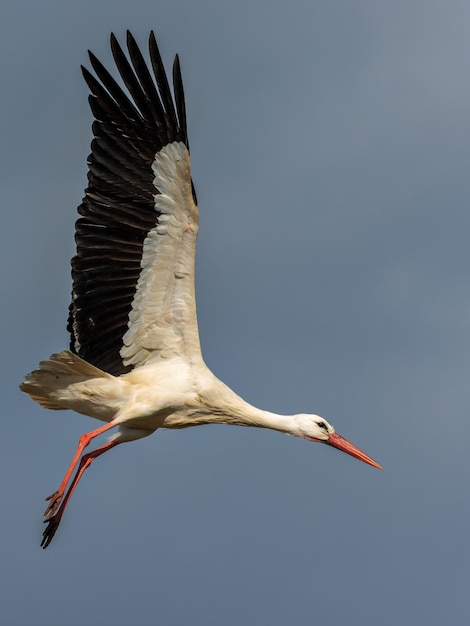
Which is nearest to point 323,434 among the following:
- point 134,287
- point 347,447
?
point 347,447

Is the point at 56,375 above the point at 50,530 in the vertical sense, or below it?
above

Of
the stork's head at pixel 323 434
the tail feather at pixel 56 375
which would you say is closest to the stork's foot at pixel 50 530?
the tail feather at pixel 56 375

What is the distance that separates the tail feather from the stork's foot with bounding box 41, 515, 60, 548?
1.21 m

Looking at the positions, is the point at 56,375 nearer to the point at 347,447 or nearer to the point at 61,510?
the point at 61,510

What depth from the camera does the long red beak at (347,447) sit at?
15062 millimetres

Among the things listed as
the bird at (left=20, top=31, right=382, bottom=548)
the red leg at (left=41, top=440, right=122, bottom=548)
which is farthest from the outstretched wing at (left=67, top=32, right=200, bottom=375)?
the red leg at (left=41, top=440, right=122, bottom=548)

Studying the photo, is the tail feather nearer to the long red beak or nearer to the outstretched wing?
the outstretched wing

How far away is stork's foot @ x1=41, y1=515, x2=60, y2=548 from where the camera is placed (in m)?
13.6

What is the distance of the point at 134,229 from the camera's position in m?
14.1

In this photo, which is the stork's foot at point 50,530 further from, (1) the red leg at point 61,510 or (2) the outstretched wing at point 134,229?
(2) the outstretched wing at point 134,229

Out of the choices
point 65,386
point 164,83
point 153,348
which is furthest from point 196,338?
point 164,83

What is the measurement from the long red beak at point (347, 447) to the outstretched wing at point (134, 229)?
2040 millimetres

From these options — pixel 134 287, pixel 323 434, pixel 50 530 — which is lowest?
pixel 50 530

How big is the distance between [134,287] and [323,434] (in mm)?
2658
